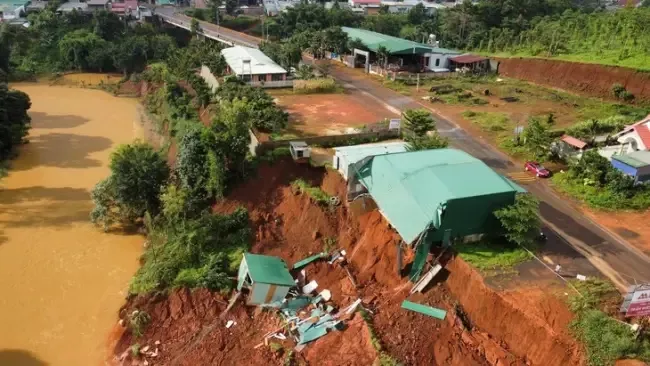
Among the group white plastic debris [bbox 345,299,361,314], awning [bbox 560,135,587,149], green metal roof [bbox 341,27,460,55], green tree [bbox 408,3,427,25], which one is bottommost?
white plastic debris [bbox 345,299,361,314]

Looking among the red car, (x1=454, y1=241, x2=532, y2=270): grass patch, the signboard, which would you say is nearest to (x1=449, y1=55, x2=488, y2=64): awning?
the red car

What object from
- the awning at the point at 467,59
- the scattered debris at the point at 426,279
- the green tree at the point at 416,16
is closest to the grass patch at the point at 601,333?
the scattered debris at the point at 426,279

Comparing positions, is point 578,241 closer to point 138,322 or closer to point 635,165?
point 635,165

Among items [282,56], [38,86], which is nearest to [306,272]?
[282,56]

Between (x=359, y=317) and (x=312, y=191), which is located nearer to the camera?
(x=359, y=317)

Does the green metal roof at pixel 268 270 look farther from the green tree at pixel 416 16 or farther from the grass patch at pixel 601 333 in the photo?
the green tree at pixel 416 16

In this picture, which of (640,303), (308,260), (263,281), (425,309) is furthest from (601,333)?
(308,260)

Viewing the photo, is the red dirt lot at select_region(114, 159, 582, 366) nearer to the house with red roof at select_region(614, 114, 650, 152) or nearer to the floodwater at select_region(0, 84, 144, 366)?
the floodwater at select_region(0, 84, 144, 366)
